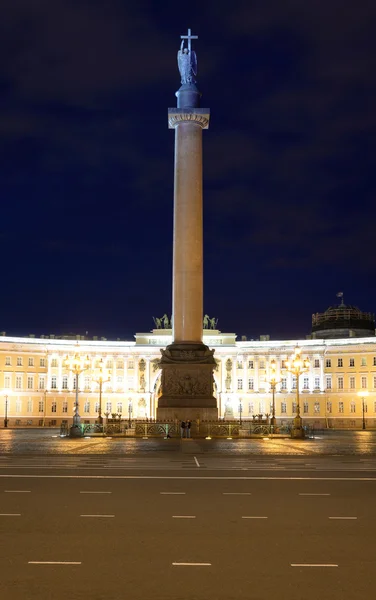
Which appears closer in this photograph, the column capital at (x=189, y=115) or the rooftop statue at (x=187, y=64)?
the column capital at (x=189, y=115)

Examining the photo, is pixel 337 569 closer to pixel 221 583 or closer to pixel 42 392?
pixel 221 583

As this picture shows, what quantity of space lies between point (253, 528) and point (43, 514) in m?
4.68

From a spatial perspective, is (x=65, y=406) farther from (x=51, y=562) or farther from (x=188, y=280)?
(x=51, y=562)

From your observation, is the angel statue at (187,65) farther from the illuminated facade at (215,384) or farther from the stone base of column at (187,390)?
the illuminated facade at (215,384)

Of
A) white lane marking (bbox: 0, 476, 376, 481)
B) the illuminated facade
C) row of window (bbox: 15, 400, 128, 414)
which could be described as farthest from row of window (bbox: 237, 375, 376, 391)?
white lane marking (bbox: 0, 476, 376, 481)

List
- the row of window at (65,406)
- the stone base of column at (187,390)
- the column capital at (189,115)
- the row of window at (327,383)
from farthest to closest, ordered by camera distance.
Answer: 1. the row of window at (65,406)
2. the row of window at (327,383)
3. the column capital at (189,115)
4. the stone base of column at (187,390)

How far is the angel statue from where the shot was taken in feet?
250

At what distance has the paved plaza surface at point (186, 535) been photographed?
11.5 m

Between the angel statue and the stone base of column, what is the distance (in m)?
25.9

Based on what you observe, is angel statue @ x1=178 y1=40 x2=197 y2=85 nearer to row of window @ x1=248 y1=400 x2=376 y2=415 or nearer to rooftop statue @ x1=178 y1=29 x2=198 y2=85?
rooftop statue @ x1=178 y1=29 x2=198 y2=85

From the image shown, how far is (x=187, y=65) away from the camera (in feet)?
250

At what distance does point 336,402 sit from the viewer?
490ft

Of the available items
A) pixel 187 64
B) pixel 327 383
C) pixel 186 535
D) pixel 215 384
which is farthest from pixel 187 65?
pixel 327 383

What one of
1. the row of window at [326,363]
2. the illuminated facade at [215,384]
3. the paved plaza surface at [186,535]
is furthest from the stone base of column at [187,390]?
the row of window at [326,363]
